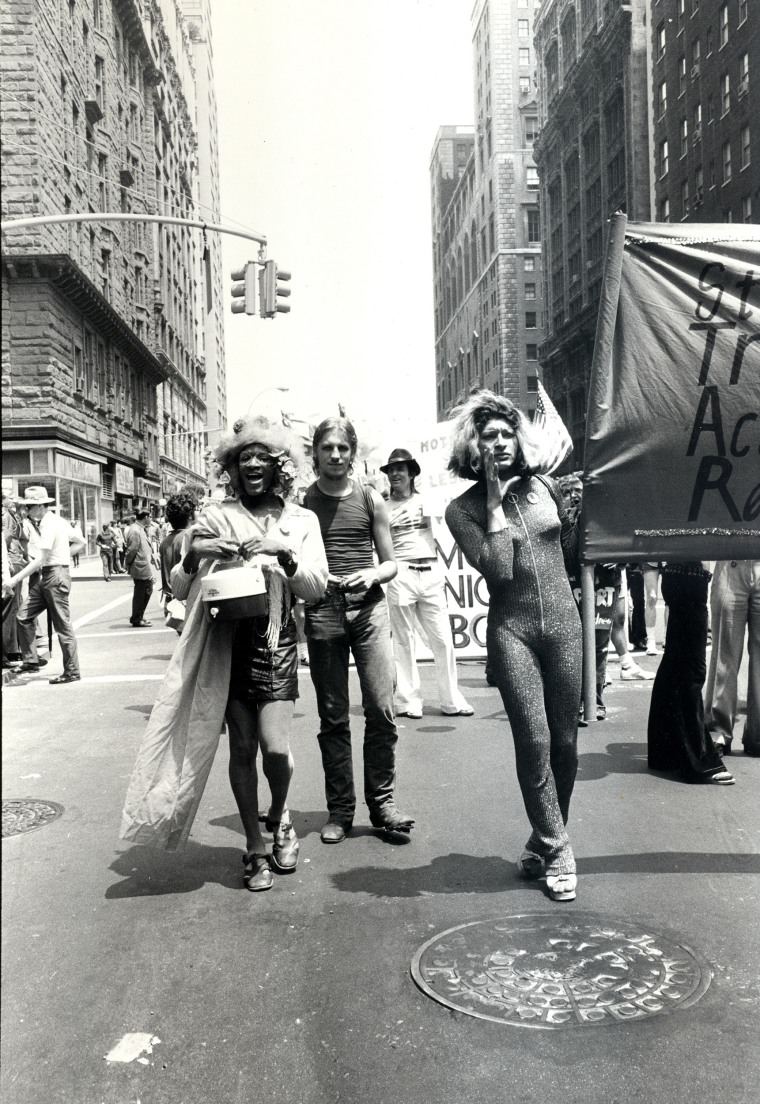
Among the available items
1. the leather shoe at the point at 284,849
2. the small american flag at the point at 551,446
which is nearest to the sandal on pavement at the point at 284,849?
the leather shoe at the point at 284,849

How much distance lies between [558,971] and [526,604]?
1375 mm

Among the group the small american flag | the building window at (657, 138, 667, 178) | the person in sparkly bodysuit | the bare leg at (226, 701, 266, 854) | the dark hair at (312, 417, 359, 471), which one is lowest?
the bare leg at (226, 701, 266, 854)

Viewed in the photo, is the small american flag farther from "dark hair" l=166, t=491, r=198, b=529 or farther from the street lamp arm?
"dark hair" l=166, t=491, r=198, b=529

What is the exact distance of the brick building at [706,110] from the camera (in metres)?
38.0

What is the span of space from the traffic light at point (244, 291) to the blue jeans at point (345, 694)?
4.59ft

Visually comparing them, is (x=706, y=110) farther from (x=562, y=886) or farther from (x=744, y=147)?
(x=562, y=886)

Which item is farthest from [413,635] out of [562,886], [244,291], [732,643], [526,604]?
[562,886]

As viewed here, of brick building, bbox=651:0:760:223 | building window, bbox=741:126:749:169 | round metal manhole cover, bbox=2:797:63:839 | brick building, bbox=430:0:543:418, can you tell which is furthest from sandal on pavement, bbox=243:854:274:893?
brick building, bbox=430:0:543:418

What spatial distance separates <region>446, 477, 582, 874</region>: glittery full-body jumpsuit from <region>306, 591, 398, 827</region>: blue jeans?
872mm

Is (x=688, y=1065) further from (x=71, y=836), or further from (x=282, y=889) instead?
(x=71, y=836)

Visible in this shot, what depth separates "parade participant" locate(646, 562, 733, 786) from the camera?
573 cm

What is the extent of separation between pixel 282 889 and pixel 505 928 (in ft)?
3.20

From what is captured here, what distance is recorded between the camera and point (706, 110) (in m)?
42.5

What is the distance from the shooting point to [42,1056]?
2871 millimetres
